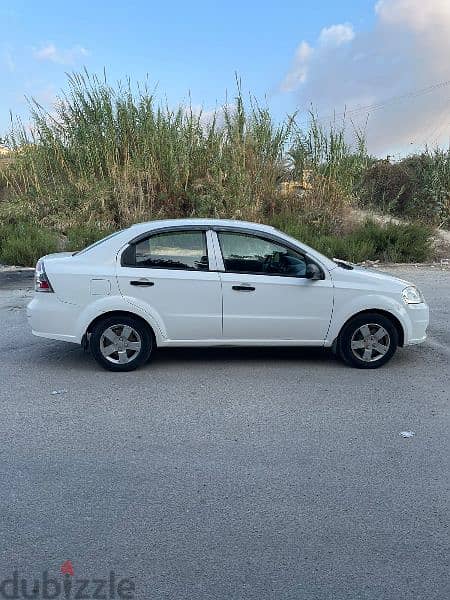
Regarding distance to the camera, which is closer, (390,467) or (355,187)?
(390,467)

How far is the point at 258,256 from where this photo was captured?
5.92m

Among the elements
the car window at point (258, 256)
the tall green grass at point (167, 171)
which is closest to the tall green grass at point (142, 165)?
the tall green grass at point (167, 171)

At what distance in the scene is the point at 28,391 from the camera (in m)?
5.27

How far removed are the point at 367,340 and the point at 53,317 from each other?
10.8 ft

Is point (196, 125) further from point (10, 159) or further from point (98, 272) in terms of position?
point (98, 272)

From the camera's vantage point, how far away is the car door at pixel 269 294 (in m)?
5.77

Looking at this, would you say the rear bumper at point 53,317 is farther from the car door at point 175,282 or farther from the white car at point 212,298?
the car door at point 175,282

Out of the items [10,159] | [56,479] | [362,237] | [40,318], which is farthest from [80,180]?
[56,479]

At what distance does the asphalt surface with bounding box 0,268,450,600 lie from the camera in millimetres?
2838

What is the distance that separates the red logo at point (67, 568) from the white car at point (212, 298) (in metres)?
3.00

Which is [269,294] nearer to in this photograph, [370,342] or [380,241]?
[370,342]

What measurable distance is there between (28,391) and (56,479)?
1782mm

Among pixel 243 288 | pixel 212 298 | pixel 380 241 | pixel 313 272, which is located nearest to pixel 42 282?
pixel 212 298

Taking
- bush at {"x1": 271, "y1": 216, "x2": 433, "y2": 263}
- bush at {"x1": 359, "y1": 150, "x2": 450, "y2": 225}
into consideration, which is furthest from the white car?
bush at {"x1": 359, "y1": 150, "x2": 450, "y2": 225}
